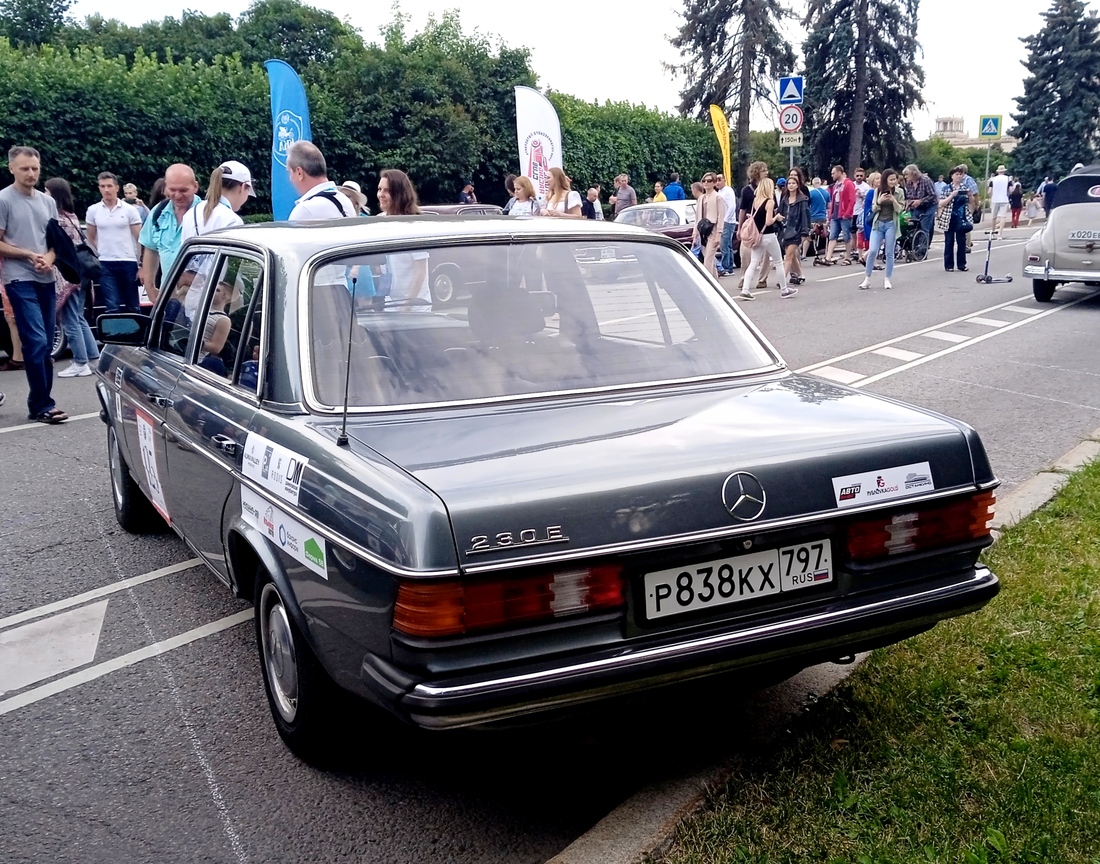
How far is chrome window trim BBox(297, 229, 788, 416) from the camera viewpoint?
323 cm

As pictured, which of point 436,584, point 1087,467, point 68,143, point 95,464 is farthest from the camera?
point 68,143

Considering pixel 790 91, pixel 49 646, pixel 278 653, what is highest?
pixel 790 91

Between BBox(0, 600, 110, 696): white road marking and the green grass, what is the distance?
2640 millimetres

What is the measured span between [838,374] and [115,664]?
7.75m

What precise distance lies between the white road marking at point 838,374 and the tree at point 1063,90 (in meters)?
56.0

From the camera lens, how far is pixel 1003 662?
384 centimetres

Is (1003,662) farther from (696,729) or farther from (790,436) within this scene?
(790,436)

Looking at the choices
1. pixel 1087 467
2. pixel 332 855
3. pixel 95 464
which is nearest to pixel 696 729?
pixel 332 855

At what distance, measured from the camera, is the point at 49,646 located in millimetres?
4438

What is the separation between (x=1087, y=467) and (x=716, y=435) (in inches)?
171

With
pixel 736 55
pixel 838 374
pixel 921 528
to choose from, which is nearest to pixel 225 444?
pixel 921 528

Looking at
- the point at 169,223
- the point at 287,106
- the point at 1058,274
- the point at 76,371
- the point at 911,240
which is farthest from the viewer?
the point at 911,240

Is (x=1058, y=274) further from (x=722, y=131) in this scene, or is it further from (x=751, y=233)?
(x=722, y=131)

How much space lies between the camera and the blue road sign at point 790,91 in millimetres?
22422
